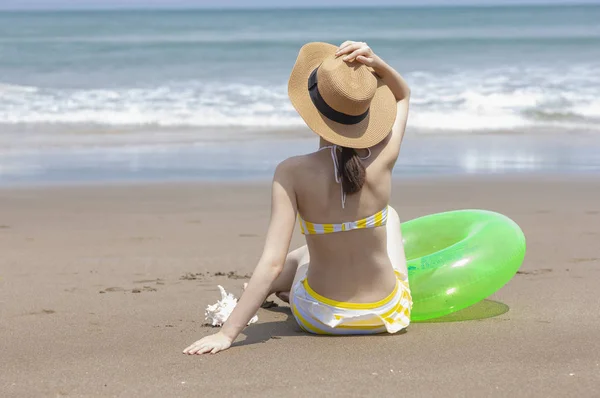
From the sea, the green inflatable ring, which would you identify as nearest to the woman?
the green inflatable ring

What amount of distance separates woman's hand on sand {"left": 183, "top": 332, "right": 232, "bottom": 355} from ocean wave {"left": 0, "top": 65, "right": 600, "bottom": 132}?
956cm

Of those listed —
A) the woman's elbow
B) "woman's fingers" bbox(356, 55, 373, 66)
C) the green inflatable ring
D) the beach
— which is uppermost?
"woman's fingers" bbox(356, 55, 373, 66)

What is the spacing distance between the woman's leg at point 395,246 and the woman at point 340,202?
0.41 ft

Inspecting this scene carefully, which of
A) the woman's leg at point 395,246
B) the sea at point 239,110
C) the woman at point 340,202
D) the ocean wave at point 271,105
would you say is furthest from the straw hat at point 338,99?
the ocean wave at point 271,105

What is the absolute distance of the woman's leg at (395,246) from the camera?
3.99 meters

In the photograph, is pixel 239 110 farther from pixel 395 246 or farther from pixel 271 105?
pixel 395 246

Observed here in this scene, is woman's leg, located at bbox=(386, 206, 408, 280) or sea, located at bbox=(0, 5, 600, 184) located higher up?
woman's leg, located at bbox=(386, 206, 408, 280)

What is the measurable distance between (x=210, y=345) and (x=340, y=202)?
76cm

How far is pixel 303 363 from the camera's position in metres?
3.37


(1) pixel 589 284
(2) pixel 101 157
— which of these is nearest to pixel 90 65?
(2) pixel 101 157

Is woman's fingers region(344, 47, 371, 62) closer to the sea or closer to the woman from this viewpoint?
the woman

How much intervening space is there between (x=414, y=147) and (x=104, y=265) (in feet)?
20.0

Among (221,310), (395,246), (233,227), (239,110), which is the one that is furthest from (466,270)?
(239,110)

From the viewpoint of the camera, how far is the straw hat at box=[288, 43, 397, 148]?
3.34 meters
